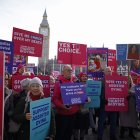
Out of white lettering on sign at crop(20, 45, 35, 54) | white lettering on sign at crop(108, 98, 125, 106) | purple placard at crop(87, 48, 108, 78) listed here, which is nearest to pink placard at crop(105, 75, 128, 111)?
white lettering on sign at crop(108, 98, 125, 106)

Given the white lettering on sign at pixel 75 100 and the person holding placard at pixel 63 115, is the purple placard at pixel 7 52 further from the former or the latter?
the white lettering on sign at pixel 75 100

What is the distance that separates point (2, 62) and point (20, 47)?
448cm

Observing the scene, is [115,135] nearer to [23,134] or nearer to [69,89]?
[69,89]

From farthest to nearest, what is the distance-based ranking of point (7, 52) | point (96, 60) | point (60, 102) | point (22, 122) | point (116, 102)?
point (96, 60) < point (7, 52) < point (116, 102) < point (60, 102) < point (22, 122)

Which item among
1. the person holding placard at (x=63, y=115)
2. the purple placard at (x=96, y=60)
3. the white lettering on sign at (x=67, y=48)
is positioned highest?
the white lettering on sign at (x=67, y=48)

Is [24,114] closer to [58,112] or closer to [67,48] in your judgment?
[58,112]

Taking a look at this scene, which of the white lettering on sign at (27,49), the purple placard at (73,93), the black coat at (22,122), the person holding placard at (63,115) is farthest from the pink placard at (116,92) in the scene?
the black coat at (22,122)

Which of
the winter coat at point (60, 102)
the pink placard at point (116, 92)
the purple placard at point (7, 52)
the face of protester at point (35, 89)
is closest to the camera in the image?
the face of protester at point (35, 89)

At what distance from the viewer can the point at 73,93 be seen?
591cm

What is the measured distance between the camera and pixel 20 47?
812cm

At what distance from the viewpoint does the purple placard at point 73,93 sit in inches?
226

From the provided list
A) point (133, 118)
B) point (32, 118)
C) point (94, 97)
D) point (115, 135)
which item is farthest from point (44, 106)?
point (133, 118)

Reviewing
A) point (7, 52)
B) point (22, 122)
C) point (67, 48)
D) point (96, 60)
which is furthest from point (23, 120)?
point (96, 60)

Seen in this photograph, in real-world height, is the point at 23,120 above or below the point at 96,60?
below
